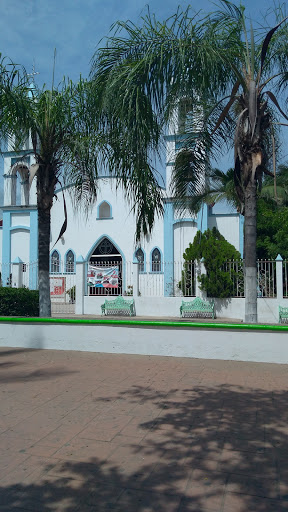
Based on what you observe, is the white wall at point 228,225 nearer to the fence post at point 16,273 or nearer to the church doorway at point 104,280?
the church doorway at point 104,280

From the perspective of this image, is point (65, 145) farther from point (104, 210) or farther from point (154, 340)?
point (104, 210)

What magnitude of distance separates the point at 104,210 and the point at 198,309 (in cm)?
933

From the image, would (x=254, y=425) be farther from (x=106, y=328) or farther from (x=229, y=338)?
(x=106, y=328)

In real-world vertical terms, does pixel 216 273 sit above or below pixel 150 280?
above

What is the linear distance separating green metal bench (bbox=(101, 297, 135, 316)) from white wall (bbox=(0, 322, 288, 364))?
679cm

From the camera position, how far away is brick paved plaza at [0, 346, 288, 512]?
2998mm

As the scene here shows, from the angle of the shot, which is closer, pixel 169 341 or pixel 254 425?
pixel 254 425

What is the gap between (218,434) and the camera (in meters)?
4.12

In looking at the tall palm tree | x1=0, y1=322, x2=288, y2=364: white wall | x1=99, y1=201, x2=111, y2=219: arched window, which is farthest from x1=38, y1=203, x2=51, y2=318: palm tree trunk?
x1=99, y1=201, x2=111, y2=219: arched window

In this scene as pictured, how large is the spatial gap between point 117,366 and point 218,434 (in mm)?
3184

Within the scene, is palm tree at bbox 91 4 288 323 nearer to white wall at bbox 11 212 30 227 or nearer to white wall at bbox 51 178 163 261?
white wall at bbox 51 178 163 261

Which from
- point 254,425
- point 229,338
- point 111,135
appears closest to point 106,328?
point 229,338

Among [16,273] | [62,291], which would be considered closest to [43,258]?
[16,273]

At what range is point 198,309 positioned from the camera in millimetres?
14648
